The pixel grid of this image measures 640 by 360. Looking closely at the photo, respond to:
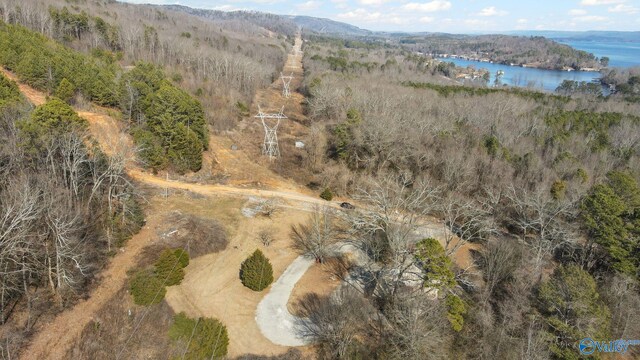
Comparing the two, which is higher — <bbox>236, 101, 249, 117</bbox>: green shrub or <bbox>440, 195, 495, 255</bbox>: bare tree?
<bbox>236, 101, 249, 117</bbox>: green shrub

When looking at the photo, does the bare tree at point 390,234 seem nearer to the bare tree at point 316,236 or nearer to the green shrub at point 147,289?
the bare tree at point 316,236

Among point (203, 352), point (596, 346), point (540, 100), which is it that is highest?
point (540, 100)

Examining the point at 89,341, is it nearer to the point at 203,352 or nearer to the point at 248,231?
the point at 203,352

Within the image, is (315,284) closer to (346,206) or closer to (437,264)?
→ (437,264)

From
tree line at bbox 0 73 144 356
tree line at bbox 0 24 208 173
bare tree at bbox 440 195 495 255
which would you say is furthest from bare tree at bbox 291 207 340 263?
tree line at bbox 0 24 208 173

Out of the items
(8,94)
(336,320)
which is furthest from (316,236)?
(8,94)

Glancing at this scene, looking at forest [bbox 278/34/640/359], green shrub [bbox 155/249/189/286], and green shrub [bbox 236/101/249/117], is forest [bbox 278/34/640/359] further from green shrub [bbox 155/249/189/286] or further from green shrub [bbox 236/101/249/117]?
green shrub [bbox 236/101/249/117]

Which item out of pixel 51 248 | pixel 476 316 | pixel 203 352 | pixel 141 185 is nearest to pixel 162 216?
pixel 141 185
